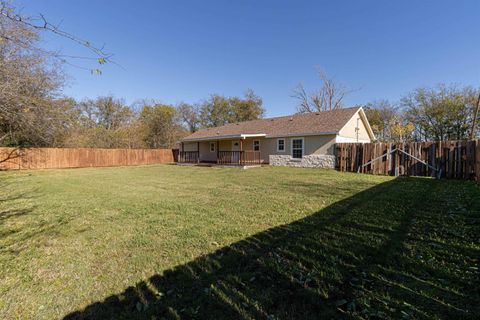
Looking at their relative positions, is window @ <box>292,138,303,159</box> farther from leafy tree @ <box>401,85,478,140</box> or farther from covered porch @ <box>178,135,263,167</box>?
leafy tree @ <box>401,85,478,140</box>

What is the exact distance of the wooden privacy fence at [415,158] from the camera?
9481 millimetres

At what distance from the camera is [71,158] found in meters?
18.8

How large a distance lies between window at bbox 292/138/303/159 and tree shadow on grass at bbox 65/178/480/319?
1265 cm

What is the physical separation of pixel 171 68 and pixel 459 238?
20055 millimetres

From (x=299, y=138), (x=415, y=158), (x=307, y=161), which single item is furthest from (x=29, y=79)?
(x=415, y=158)

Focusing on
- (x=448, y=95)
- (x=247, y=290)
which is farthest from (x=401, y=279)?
(x=448, y=95)

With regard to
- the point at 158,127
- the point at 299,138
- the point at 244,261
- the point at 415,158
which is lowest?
the point at 244,261

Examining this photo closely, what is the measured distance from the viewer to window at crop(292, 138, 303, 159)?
1620 cm

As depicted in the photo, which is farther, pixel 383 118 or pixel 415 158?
pixel 383 118

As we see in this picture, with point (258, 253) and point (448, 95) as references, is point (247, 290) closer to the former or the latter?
point (258, 253)

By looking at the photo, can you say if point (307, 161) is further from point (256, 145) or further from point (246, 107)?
point (246, 107)

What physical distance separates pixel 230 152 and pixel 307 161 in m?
6.08

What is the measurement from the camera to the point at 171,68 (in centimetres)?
1873

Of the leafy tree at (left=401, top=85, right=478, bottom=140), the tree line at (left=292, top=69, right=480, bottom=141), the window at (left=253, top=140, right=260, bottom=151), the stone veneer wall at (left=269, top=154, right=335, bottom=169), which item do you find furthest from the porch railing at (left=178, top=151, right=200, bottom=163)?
the leafy tree at (left=401, top=85, right=478, bottom=140)
